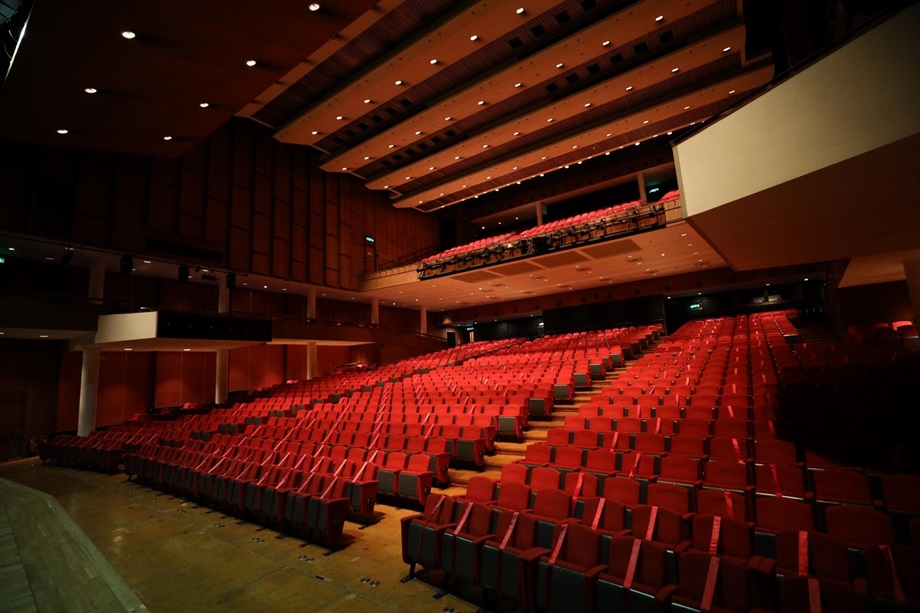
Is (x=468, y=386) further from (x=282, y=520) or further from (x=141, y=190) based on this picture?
(x=141, y=190)

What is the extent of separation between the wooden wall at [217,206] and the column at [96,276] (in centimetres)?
78

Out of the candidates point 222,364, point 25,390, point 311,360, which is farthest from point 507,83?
point 25,390

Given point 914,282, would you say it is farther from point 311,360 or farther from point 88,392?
point 88,392

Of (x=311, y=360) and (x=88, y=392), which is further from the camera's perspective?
(x=311, y=360)

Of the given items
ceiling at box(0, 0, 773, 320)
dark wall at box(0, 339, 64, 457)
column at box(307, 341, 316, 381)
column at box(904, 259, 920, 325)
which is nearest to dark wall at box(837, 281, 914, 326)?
ceiling at box(0, 0, 773, 320)

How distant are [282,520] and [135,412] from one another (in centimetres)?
1055

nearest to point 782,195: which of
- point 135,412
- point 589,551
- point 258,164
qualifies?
point 589,551

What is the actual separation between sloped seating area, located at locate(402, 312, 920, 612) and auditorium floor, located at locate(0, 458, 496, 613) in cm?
36

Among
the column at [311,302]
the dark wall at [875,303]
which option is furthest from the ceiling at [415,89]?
the dark wall at [875,303]

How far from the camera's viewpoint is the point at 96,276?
9.98m

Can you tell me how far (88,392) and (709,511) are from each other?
11825mm

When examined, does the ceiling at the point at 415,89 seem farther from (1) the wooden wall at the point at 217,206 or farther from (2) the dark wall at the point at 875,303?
(2) the dark wall at the point at 875,303

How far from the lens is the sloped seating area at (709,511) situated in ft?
6.39

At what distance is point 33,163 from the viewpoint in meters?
8.64
